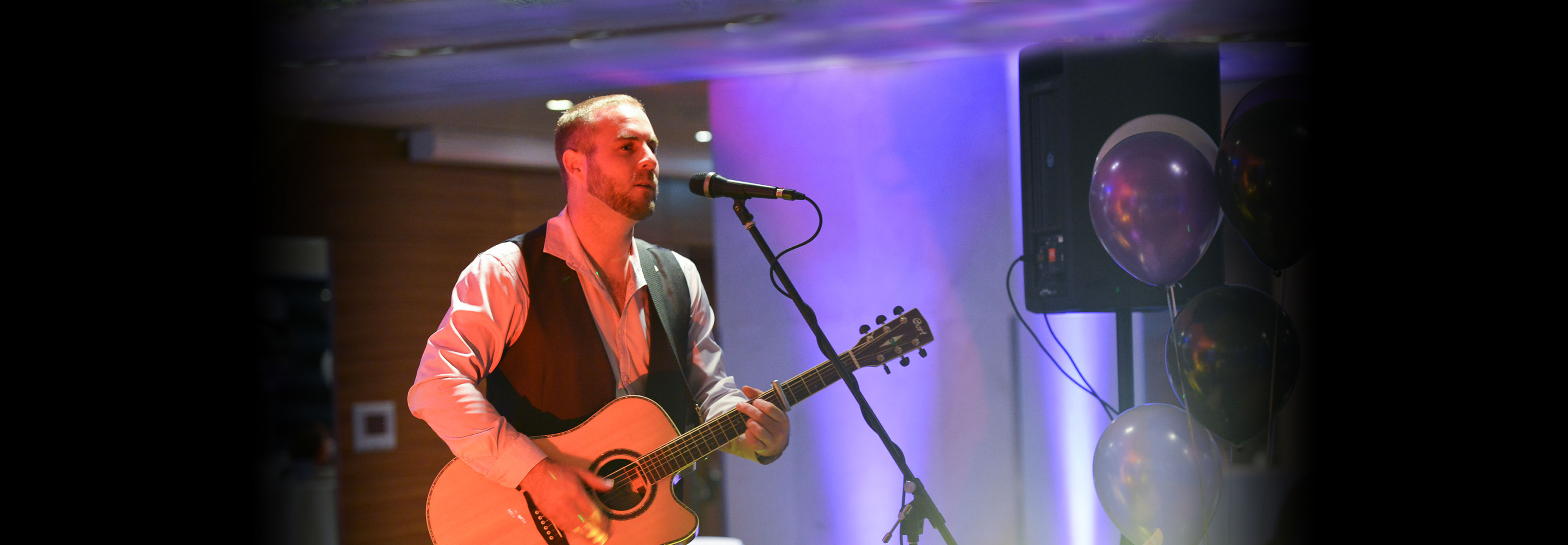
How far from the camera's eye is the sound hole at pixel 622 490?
6.51 feet

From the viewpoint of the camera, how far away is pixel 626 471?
2.00 metres

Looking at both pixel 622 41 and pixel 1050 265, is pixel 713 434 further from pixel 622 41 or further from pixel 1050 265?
pixel 622 41

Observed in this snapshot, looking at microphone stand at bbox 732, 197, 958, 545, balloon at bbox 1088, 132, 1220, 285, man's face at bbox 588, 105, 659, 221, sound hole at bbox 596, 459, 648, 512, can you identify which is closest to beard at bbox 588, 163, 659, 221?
man's face at bbox 588, 105, 659, 221

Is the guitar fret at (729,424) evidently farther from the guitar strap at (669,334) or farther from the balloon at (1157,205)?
the balloon at (1157,205)

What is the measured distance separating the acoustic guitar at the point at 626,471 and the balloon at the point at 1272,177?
2.35 feet

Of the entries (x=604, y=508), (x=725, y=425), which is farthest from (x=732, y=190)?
(x=604, y=508)

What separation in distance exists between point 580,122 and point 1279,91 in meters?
1.59

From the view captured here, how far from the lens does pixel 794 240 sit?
2.43 metres

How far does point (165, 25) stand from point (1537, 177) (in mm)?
3220

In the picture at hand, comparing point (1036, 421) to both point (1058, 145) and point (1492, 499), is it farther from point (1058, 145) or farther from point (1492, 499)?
point (1492, 499)

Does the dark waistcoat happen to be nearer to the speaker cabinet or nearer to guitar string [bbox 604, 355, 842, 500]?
guitar string [bbox 604, 355, 842, 500]

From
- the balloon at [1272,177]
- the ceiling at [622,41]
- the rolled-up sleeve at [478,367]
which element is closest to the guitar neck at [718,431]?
the rolled-up sleeve at [478,367]

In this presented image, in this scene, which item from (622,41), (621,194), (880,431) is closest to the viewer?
(880,431)

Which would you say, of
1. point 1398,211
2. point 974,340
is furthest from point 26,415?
point 1398,211
